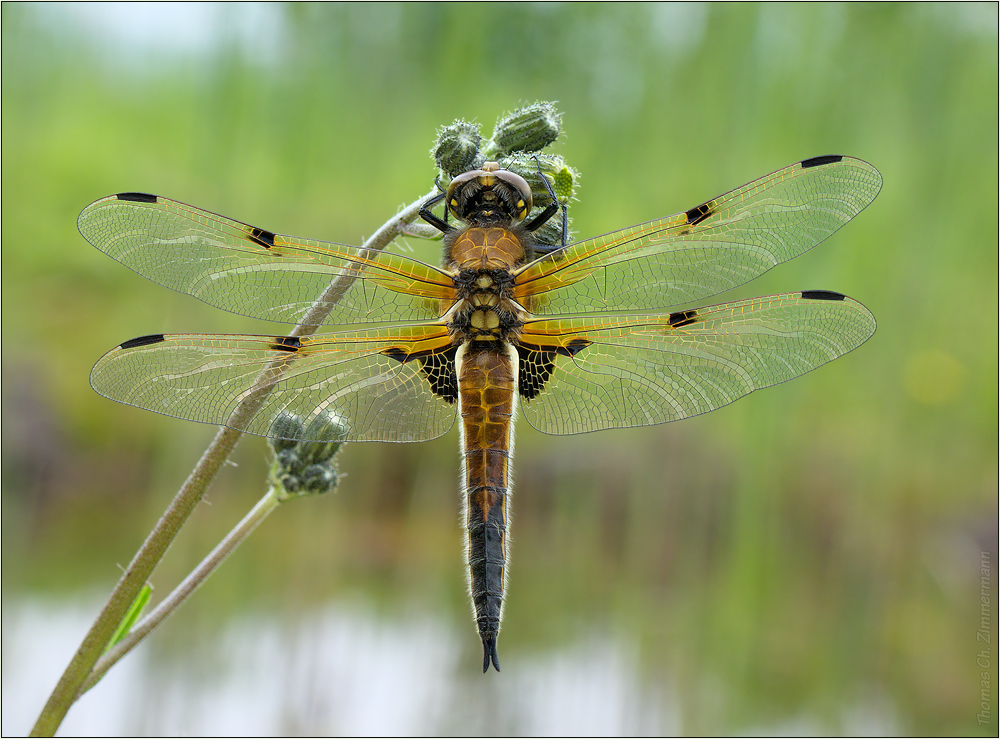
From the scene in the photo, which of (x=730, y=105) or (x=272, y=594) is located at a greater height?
(x=730, y=105)

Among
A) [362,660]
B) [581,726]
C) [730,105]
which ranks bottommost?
[581,726]

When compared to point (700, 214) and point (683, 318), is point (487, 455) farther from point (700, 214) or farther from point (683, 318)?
point (700, 214)

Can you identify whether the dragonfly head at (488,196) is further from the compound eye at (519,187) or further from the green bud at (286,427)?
the green bud at (286,427)

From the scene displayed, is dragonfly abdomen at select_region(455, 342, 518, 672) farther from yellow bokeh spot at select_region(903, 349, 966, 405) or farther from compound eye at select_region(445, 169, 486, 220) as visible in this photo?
yellow bokeh spot at select_region(903, 349, 966, 405)

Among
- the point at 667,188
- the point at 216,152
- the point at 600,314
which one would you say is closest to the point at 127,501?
the point at 216,152

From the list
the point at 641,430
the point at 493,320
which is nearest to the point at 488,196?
the point at 493,320

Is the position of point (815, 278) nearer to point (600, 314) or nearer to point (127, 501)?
point (600, 314)

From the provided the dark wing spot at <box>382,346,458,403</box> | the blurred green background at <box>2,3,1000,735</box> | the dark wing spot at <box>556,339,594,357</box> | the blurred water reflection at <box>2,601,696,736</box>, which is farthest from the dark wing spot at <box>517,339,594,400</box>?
the blurred water reflection at <box>2,601,696,736</box>
